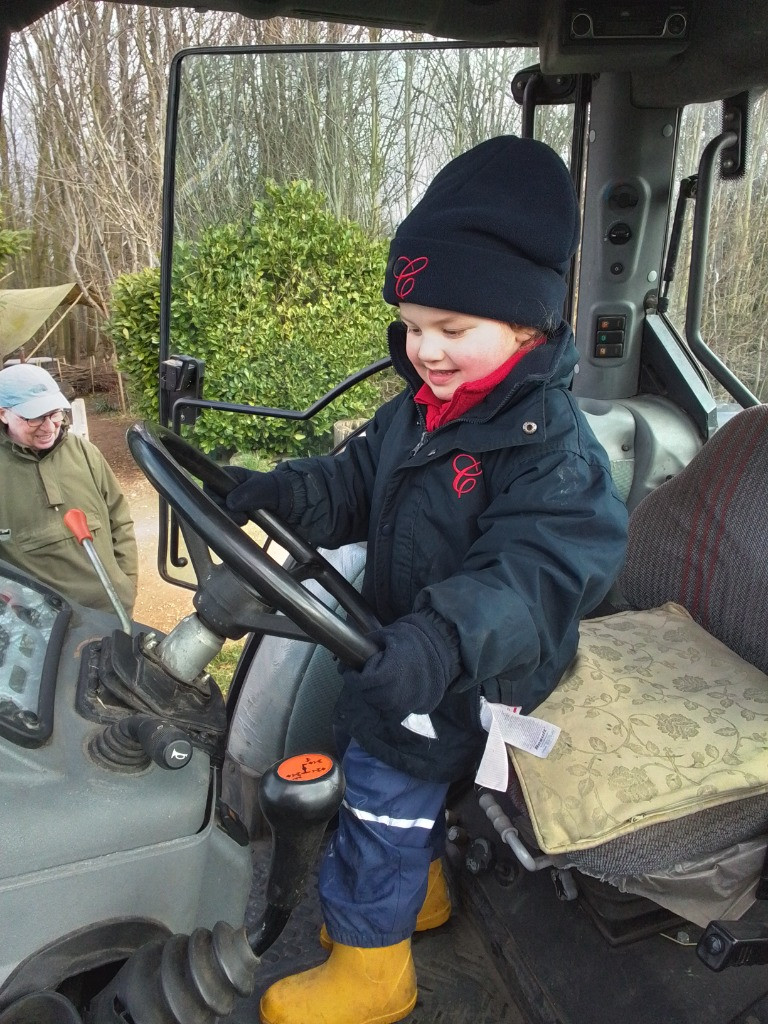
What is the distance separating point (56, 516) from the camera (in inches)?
110

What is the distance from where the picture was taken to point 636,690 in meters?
1.44

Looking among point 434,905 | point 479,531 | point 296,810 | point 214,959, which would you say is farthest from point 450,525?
point 434,905

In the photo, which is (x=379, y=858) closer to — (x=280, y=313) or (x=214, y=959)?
(x=214, y=959)

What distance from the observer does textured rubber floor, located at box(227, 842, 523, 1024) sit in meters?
1.46

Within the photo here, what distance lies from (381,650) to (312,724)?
86 centimetres

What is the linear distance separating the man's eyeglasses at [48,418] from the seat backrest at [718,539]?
1.89 meters

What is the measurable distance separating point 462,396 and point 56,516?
1877 millimetres

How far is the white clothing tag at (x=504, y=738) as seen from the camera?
50.4 inches

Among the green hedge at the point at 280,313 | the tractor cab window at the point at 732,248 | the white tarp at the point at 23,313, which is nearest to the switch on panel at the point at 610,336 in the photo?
the tractor cab window at the point at 732,248

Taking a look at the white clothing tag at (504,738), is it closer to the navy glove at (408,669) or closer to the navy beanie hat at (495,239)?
the navy glove at (408,669)

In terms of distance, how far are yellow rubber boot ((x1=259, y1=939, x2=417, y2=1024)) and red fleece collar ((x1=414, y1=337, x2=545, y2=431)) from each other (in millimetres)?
889

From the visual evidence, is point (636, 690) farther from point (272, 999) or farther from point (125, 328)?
point (125, 328)

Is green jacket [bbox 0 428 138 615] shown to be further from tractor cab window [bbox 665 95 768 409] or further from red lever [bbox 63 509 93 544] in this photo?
tractor cab window [bbox 665 95 768 409]

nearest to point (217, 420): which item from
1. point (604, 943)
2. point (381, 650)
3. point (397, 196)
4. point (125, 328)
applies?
point (397, 196)
